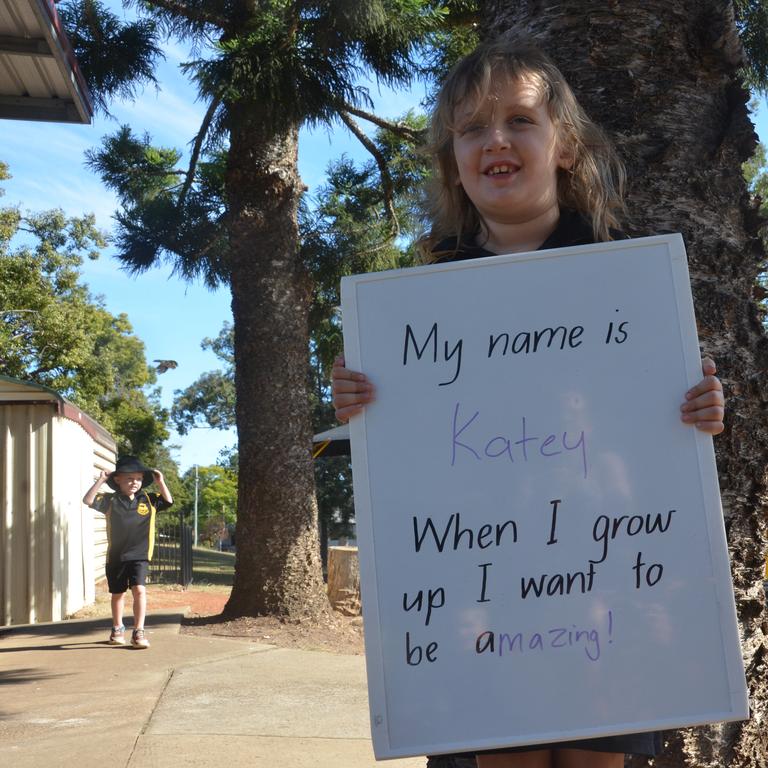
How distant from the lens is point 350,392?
6.28ft

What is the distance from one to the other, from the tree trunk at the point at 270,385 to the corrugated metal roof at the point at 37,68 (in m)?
2.17

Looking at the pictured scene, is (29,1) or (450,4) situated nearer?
(29,1)

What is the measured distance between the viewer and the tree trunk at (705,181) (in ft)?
8.84

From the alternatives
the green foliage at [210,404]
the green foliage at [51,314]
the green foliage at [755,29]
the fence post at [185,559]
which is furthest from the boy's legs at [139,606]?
the green foliage at [210,404]

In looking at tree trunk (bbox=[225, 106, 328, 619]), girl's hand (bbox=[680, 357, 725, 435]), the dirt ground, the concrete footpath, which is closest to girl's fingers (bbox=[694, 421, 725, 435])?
girl's hand (bbox=[680, 357, 725, 435])

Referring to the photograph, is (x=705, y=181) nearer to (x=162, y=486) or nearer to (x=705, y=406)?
(x=705, y=406)

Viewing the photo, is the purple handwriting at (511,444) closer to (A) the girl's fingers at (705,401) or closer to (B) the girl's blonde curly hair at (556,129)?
(A) the girl's fingers at (705,401)

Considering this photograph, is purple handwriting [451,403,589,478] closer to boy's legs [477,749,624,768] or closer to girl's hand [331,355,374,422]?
girl's hand [331,355,374,422]

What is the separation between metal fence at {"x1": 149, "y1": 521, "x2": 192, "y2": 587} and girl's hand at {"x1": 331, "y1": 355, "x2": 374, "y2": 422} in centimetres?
1363

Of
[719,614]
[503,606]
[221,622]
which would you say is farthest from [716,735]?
[221,622]

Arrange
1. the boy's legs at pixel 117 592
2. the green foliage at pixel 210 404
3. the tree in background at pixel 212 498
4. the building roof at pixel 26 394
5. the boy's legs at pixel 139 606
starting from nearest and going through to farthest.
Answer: the boy's legs at pixel 139 606, the boy's legs at pixel 117 592, the building roof at pixel 26 394, the green foliage at pixel 210 404, the tree in background at pixel 212 498

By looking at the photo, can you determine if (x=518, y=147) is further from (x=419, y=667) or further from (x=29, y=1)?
(x=29, y=1)

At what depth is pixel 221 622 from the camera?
8.65 meters

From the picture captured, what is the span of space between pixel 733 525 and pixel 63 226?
25.4 meters
